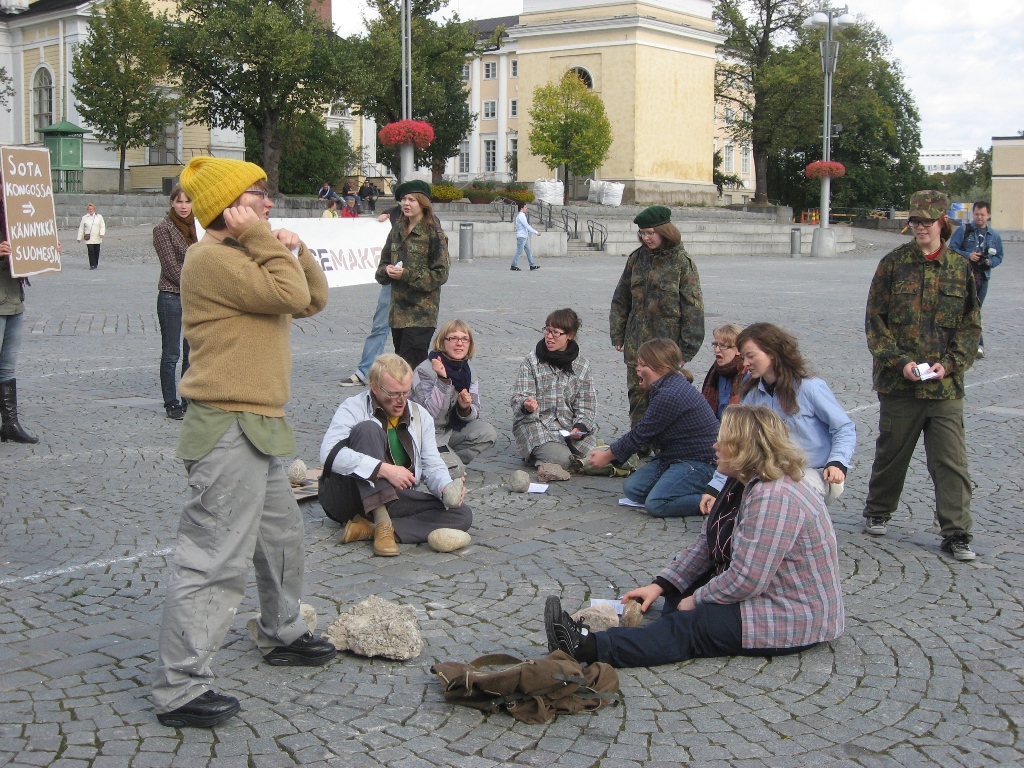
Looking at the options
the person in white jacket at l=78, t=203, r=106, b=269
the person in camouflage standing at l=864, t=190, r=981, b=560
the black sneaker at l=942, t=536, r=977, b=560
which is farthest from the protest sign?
the person in white jacket at l=78, t=203, r=106, b=269

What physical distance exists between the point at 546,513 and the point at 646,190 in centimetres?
4532

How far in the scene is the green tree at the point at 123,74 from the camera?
40.7 meters

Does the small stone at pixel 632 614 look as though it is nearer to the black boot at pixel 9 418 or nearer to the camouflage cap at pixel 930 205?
the camouflage cap at pixel 930 205

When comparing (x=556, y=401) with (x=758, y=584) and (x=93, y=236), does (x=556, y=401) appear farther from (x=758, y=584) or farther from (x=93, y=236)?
(x=93, y=236)

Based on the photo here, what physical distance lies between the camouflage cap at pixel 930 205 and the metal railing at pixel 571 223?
3014cm

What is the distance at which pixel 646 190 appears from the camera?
5075 cm

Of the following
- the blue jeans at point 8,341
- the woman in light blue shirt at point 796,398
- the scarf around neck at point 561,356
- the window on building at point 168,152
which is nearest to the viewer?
the woman in light blue shirt at point 796,398

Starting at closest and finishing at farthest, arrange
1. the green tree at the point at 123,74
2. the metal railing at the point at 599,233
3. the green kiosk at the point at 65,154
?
1. the metal railing at the point at 599,233
2. the green tree at the point at 123,74
3. the green kiosk at the point at 65,154

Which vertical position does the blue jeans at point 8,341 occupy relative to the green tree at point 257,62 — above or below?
below

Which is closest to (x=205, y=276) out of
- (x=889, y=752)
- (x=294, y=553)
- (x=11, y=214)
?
(x=294, y=553)

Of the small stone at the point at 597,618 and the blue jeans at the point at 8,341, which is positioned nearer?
the small stone at the point at 597,618

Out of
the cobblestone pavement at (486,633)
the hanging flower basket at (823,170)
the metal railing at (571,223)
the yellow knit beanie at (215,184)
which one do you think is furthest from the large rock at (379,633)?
the hanging flower basket at (823,170)

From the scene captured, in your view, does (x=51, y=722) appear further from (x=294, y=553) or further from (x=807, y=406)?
(x=807, y=406)

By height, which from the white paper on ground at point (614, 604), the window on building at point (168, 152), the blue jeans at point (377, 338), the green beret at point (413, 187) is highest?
the window on building at point (168, 152)
